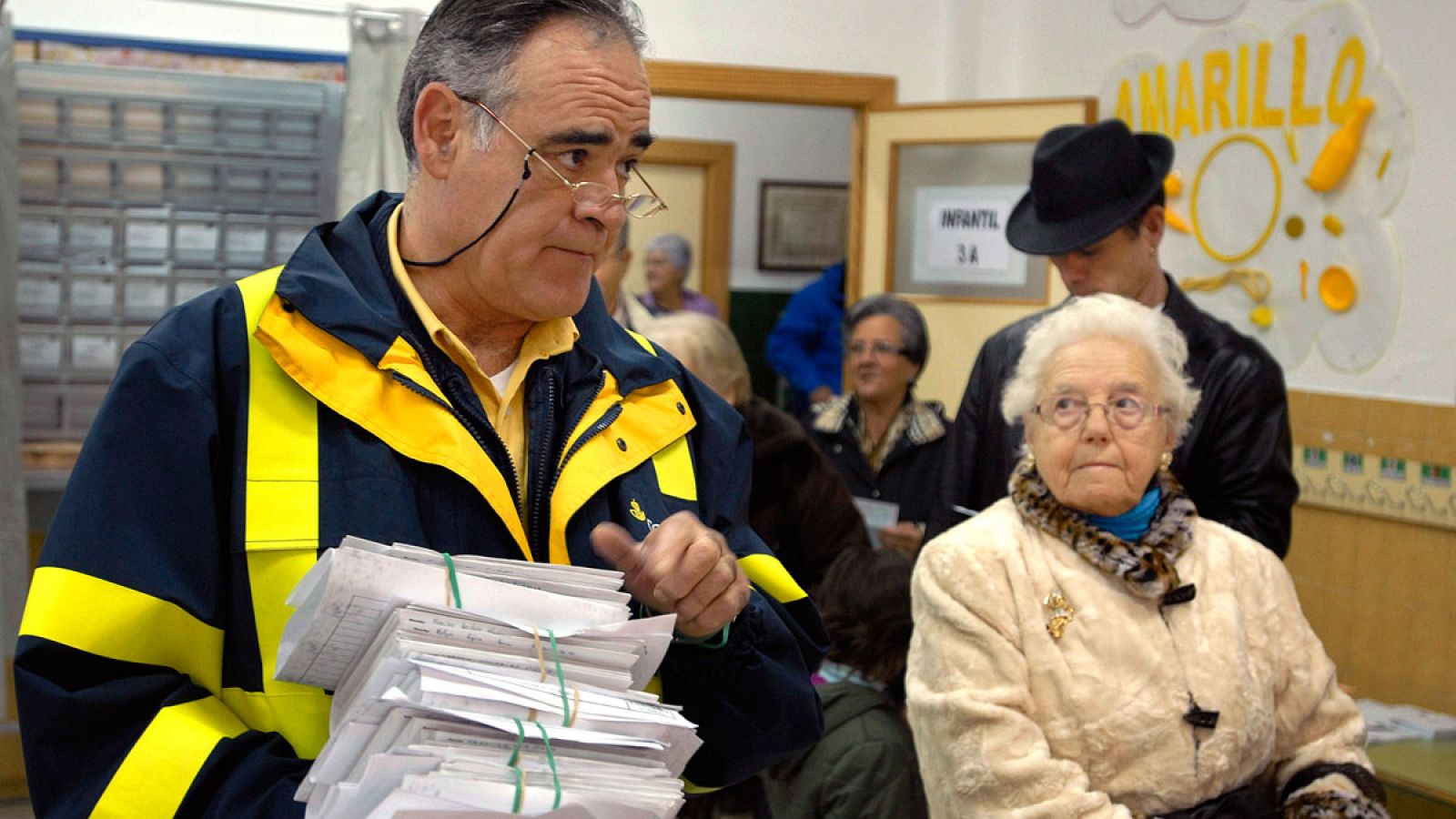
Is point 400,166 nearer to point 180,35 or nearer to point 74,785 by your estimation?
point 180,35

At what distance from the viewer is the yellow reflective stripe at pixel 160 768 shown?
1.23 meters

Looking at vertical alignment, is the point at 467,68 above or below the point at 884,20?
below

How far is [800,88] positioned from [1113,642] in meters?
4.39

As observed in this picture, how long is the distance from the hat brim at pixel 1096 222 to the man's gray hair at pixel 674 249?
4189mm

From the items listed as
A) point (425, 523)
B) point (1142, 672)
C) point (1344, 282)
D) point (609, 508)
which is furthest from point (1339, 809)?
point (1344, 282)

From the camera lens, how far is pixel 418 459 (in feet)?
4.34

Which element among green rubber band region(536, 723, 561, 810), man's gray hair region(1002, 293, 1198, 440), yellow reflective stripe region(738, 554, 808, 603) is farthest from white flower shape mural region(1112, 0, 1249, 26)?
green rubber band region(536, 723, 561, 810)

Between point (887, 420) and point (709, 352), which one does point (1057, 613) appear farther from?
point (887, 420)

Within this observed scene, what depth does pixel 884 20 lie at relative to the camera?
6.50m

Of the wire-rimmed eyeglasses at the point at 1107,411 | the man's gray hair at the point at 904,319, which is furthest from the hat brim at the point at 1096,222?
the man's gray hair at the point at 904,319

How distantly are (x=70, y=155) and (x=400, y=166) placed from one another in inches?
41.0

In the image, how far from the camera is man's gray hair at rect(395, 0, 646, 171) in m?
1.41

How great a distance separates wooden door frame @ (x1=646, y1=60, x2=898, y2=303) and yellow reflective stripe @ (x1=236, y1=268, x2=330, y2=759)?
4846mm

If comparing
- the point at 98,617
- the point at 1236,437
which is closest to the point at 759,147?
the point at 1236,437
